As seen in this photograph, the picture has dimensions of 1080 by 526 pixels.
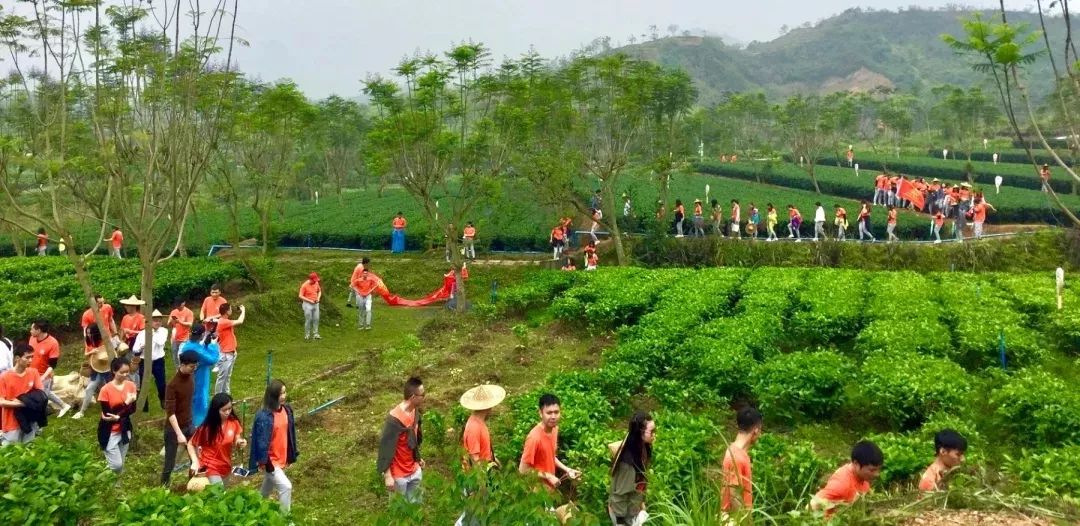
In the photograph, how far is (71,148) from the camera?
2030 cm

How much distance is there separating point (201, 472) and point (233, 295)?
13.3 meters

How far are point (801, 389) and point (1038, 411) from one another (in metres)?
2.41

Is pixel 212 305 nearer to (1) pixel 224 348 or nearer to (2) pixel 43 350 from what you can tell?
(1) pixel 224 348

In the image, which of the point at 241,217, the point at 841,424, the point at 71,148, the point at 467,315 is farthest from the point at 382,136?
the point at 241,217

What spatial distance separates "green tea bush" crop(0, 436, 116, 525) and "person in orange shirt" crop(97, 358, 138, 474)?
1.28 m

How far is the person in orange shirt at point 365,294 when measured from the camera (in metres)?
16.2

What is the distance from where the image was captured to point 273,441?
6.60m

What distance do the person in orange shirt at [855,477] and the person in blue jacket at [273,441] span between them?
410 centimetres

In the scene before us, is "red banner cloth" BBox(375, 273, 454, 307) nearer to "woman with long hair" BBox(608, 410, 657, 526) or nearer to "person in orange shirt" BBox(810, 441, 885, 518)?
"woman with long hair" BBox(608, 410, 657, 526)

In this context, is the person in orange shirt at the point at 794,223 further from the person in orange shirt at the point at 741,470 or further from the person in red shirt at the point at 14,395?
the person in red shirt at the point at 14,395

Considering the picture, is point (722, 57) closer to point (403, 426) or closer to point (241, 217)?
point (241, 217)

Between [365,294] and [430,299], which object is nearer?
[365,294]

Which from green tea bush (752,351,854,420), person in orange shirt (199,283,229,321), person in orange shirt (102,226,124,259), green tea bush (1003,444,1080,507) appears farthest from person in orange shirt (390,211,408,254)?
green tea bush (1003,444,1080,507)

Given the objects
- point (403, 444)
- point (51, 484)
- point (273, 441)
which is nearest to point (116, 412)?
point (273, 441)
